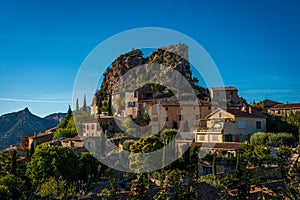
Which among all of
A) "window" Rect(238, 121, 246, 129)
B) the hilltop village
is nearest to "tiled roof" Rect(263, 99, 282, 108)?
the hilltop village

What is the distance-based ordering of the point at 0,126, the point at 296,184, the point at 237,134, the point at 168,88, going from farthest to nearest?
the point at 0,126, the point at 168,88, the point at 237,134, the point at 296,184

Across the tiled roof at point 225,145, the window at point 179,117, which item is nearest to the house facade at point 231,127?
the tiled roof at point 225,145

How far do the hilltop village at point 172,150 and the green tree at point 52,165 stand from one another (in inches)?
3.0

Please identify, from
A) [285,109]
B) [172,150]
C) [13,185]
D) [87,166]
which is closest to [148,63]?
[285,109]

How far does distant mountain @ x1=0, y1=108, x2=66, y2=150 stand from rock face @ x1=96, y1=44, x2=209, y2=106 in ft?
129

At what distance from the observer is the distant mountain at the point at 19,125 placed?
9645 cm

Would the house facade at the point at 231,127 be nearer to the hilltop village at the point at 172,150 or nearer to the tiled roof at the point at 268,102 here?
the hilltop village at the point at 172,150

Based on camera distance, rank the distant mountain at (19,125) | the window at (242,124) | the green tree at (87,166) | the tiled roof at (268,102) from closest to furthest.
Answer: the green tree at (87,166) < the window at (242,124) < the tiled roof at (268,102) < the distant mountain at (19,125)

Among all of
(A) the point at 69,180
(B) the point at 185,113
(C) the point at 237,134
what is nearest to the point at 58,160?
(A) the point at 69,180

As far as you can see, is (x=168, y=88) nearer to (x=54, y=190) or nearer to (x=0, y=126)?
(x=54, y=190)

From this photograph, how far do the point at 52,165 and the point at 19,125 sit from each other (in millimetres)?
90231

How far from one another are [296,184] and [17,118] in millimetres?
117892

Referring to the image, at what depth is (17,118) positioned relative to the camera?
11456 cm

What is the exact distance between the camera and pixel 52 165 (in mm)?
25969
